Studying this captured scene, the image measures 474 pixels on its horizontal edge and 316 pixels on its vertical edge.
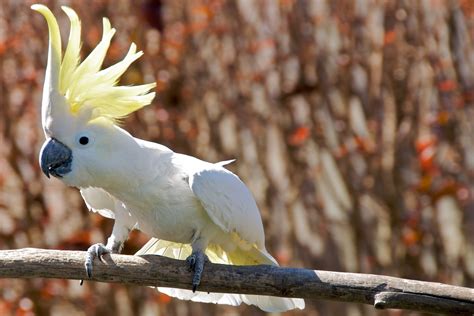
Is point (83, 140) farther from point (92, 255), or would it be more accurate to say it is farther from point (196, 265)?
point (196, 265)

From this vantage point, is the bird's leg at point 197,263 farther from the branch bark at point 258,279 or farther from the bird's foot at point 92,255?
the bird's foot at point 92,255

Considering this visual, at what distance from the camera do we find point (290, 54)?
15.9 feet

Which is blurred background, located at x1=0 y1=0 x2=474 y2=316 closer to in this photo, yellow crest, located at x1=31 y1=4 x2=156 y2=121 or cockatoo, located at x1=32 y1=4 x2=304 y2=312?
cockatoo, located at x1=32 y1=4 x2=304 y2=312

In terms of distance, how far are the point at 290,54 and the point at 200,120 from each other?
2.01 feet

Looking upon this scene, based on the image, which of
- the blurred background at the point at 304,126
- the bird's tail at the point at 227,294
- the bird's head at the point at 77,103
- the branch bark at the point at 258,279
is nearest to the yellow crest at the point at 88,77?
the bird's head at the point at 77,103

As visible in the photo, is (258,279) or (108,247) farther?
(108,247)

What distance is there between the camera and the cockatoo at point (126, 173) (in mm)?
2783

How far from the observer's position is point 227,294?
3271 millimetres

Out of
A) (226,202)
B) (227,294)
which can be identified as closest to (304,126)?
(227,294)

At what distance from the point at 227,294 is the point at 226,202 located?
0.44 metres

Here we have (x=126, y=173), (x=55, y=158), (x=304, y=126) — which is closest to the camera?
(x=55, y=158)

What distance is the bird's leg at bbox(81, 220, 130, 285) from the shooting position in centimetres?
287

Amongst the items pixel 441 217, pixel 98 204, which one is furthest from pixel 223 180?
pixel 441 217

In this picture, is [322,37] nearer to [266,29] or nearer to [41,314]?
[266,29]
